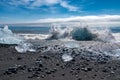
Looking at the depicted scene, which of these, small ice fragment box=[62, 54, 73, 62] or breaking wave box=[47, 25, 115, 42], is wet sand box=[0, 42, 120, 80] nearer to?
small ice fragment box=[62, 54, 73, 62]

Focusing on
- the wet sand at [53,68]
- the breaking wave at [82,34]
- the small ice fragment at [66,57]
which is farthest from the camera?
the breaking wave at [82,34]

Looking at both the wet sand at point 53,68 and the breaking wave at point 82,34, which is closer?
the wet sand at point 53,68

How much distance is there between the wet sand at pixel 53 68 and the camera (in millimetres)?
7664

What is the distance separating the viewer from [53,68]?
8625 mm

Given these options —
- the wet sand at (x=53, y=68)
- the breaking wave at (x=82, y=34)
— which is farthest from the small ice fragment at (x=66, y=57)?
the breaking wave at (x=82, y=34)

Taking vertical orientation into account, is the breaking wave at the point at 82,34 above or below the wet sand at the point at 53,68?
above

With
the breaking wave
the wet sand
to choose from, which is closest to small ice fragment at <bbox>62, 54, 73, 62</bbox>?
the wet sand

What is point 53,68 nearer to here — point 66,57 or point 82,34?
point 66,57

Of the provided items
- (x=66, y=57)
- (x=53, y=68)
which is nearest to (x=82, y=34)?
(x=66, y=57)

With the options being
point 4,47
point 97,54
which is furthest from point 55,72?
point 4,47

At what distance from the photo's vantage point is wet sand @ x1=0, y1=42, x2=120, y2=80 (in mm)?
7664

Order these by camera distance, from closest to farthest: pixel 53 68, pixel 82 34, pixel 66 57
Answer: pixel 53 68, pixel 66 57, pixel 82 34

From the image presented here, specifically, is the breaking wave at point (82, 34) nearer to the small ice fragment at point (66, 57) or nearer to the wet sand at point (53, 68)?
the small ice fragment at point (66, 57)

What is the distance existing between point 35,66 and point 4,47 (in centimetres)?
471
